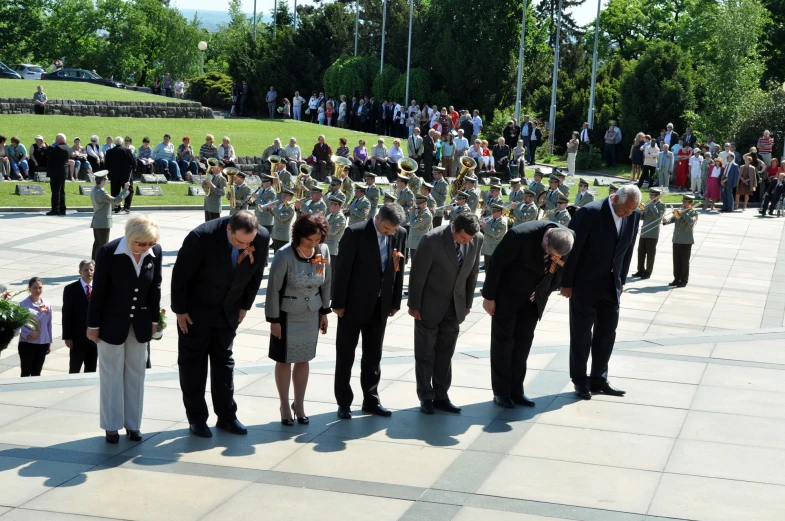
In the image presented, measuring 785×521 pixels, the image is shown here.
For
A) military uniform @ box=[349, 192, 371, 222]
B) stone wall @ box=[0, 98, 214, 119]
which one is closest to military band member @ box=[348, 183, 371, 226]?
military uniform @ box=[349, 192, 371, 222]

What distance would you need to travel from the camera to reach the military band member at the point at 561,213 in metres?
16.8

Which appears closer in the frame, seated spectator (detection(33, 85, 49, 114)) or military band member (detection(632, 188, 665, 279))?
military band member (detection(632, 188, 665, 279))

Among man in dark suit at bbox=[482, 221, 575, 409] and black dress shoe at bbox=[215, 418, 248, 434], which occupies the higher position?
man in dark suit at bbox=[482, 221, 575, 409]

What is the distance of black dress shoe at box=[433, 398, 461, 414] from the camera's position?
28.4 ft

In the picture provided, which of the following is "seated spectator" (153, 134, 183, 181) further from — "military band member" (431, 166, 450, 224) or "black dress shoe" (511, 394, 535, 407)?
"black dress shoe" (511, 394, 535, 407)

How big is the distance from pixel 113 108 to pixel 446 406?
113 ft

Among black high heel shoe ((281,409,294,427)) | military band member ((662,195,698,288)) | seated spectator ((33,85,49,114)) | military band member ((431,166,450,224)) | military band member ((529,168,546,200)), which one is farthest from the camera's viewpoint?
seated spectator ((33,85,49,114))

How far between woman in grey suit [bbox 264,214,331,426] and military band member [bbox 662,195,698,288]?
11364 mm

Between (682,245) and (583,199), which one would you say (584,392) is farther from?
(583,199)

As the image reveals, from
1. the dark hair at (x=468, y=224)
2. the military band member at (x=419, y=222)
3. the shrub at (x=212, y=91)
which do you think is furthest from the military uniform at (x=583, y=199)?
the shrub at (x=212, y=91)

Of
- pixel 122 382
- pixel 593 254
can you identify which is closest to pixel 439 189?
pixel 593 254

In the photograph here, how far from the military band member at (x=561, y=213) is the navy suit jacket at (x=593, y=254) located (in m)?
7.52

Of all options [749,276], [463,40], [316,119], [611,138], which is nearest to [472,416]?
[749,276]

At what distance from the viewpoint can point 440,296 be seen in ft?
27.6
